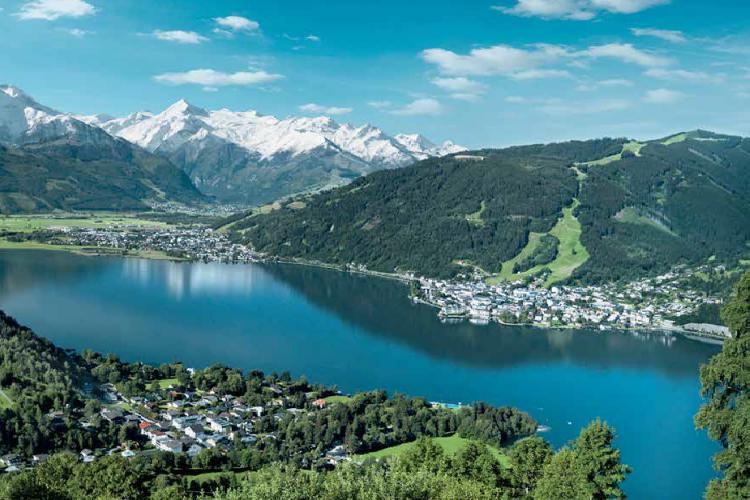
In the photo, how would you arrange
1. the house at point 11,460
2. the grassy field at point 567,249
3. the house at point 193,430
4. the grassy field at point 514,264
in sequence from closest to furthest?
the house at point 11,460 < the house at point 193,430 < the grassy field at point 567,249 < the grassy field at point 514,264

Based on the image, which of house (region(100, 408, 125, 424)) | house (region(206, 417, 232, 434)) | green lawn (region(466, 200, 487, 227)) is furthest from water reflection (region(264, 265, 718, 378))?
green lawn (region(466, 200, 487, 227))

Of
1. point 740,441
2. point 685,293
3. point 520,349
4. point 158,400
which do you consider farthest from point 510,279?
point 740,441

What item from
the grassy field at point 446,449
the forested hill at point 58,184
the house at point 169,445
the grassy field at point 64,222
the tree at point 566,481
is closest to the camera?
the tree at point 566,481

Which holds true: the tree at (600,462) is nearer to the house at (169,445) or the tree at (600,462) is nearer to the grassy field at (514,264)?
the house at (169,445)

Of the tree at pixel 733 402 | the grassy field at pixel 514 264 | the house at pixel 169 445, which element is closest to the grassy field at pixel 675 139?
the grassy field at pixel 514 264

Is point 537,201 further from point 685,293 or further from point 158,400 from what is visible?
point 158,400

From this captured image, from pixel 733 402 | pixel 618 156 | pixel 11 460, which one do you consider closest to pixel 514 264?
pixel 618 156
